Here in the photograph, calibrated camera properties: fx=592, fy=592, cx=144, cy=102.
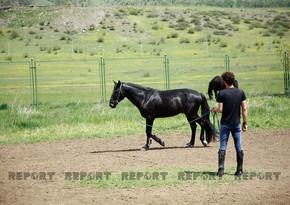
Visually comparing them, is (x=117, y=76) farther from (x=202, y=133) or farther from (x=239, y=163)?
(x=239, y=163)

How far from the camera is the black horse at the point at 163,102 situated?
16.4m

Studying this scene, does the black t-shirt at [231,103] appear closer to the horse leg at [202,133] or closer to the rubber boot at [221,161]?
the rubber boot at [221,161]

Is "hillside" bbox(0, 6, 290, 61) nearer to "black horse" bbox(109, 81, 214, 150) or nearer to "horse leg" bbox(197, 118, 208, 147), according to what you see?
"black horse" bbox(109, 81, 214, 150)

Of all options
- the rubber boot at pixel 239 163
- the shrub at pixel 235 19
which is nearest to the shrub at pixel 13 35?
the shrub at pixel 235 19

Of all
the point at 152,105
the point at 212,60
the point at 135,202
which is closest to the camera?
the point at 135,202

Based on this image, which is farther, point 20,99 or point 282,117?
point 20,99

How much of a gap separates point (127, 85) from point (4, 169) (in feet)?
14.5

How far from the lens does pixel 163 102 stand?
16.5 metres

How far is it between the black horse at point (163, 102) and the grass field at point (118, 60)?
1365 mm

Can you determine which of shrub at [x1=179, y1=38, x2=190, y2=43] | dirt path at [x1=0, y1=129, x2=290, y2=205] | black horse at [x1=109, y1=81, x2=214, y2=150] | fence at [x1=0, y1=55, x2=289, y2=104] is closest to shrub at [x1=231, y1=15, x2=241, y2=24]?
shrub at [x1=179, y1=38, x2=190, y2=43]

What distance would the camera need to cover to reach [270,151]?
1529 cm

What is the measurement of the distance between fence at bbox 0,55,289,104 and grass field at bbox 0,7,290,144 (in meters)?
0.06

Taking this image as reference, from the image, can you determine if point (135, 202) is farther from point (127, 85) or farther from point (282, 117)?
point (282, 117)

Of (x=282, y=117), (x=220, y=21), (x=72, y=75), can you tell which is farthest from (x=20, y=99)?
(x=220, y=21)
